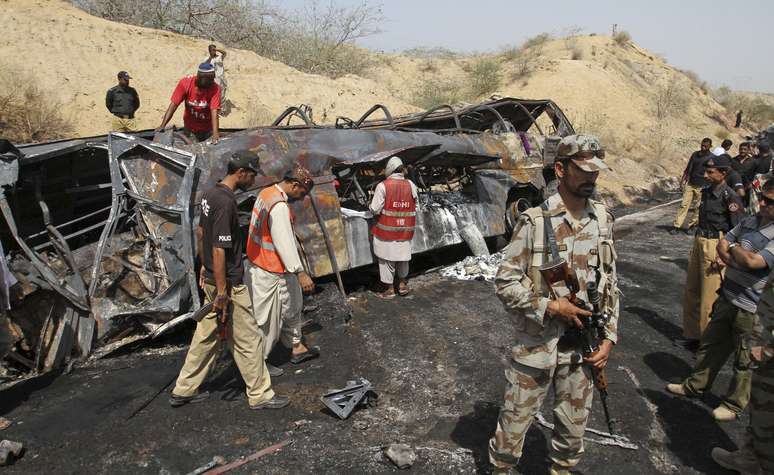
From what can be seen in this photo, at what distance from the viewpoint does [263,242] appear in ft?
12.2

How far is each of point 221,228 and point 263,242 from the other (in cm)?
47

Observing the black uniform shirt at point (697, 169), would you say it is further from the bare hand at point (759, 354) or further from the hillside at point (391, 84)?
the bare hand at point (759, 354)

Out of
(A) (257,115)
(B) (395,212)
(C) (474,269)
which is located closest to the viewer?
(B) (395,212)

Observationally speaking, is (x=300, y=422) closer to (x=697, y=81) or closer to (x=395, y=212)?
(x=395, y=212)

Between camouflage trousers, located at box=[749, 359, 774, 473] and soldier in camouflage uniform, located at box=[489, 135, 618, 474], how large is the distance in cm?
92

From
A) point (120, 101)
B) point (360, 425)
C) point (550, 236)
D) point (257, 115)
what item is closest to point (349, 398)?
point (360, 425)

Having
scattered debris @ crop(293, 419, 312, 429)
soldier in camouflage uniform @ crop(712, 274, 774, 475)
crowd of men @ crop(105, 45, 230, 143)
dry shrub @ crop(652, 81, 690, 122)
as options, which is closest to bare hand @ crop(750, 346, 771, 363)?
soldier in camouflage uniform @ crop(712, 274, 774, 475)

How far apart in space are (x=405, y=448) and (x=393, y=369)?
3.87 ft

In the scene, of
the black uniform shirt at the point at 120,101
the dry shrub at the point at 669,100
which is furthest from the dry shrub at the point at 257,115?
the dry shrub at the point at 669,100

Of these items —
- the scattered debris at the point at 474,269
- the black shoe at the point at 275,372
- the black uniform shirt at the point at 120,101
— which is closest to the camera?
the black shoe at the point at 275,372

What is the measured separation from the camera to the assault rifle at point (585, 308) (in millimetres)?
2326

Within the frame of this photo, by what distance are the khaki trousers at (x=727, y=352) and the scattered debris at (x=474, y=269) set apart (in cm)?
281

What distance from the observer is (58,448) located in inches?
123

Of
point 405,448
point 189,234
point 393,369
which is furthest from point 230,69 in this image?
point 405,448
